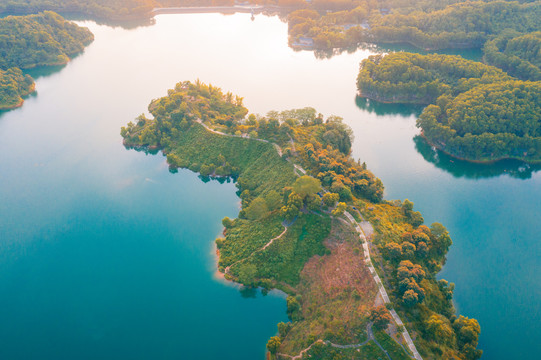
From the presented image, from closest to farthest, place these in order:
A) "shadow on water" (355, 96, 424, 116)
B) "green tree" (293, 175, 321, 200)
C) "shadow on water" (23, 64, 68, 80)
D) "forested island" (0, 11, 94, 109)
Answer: "green tree" (293, 175, 321, 200)
"shadow on water" (355, 96, 424, 116)
"forested island" (0, 11, 94, 109)
"shadow on water" (23, 64, 68, 80)

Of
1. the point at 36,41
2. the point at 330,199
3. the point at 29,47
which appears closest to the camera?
the point at 330,199

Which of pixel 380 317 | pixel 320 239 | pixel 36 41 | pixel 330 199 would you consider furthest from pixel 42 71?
pixel 380 317

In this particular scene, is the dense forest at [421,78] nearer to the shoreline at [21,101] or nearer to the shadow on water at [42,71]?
the shoreline at [21,101]

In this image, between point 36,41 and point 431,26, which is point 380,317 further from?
point 36,41

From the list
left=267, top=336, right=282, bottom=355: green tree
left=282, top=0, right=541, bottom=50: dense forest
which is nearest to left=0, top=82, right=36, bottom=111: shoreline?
left=282, top=0, right=541, bottom=50: dense forest

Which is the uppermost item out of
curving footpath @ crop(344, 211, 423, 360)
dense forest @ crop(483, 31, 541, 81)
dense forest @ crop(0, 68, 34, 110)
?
dense forest @ crop(483, 31, 541, 81)

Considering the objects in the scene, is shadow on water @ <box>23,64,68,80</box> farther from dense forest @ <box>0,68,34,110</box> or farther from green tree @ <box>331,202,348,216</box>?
green tree @ <box>331,202,348,216</box>

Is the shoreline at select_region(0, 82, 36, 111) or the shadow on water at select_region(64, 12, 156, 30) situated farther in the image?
the shadow on water at select_region(64, 12, 156, 30)

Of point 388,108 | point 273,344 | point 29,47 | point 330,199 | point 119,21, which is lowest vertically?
point 273,344
